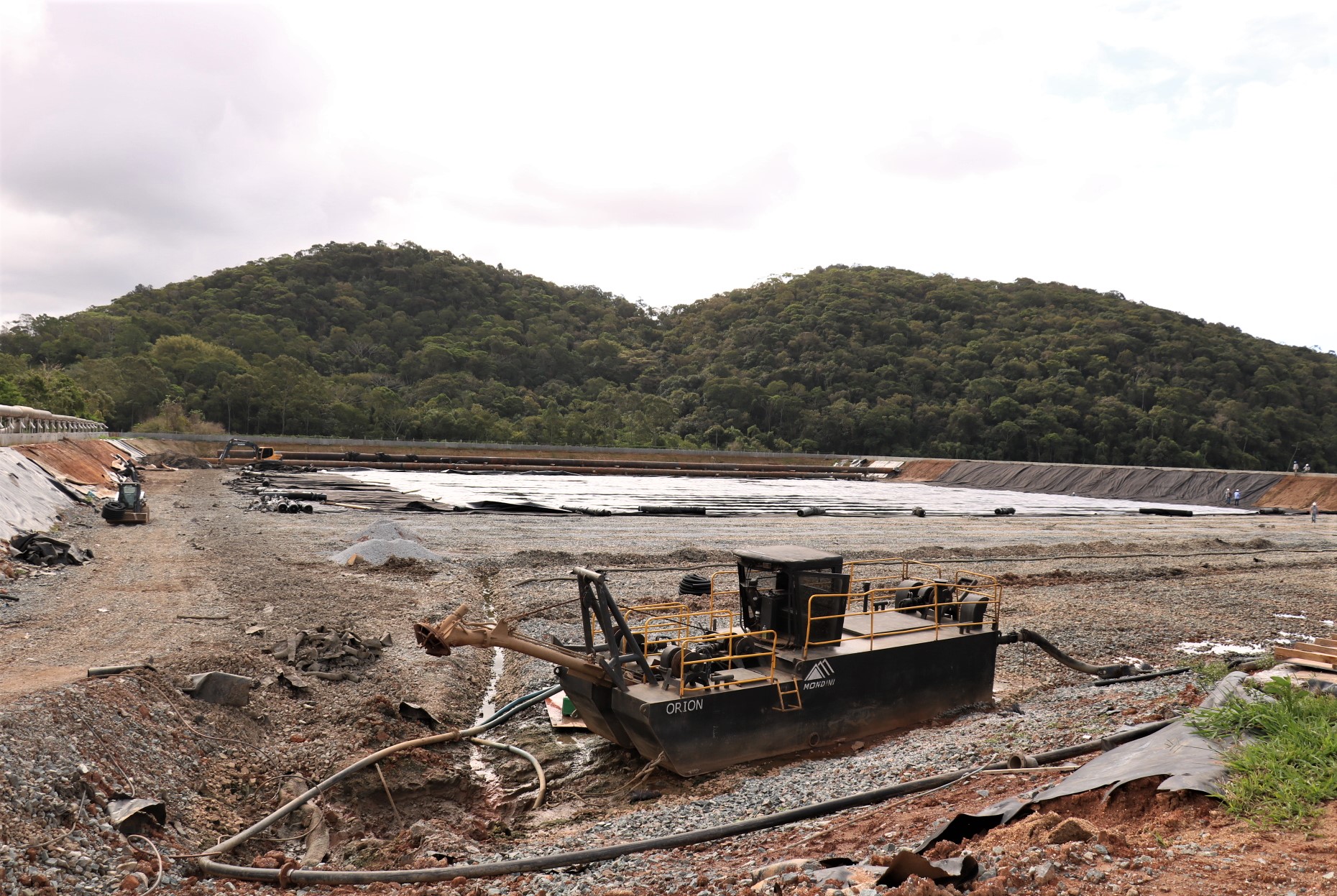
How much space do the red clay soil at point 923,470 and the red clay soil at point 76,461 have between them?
236 feet

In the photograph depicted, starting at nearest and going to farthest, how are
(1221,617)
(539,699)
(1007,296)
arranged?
(539,699) → (1221,617) → (1007,296)

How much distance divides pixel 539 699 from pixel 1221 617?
17.9 m

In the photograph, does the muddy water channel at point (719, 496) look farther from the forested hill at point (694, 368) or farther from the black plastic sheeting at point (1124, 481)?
the forested hill at point (694, 368)

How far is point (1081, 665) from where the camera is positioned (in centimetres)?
1411

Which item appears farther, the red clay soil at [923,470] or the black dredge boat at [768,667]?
the red clay soil at [923,470]

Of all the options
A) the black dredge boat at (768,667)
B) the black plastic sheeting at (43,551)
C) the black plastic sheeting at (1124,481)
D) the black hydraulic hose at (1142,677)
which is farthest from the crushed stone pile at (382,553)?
the black plastic sheeting at (1124,481)

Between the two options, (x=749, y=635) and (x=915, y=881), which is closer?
(x=915, y=881)

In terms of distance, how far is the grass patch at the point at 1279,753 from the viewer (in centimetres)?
609

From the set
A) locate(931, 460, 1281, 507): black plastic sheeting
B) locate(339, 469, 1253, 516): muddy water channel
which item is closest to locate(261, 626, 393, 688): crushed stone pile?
locate(339, 469, 1253, 516): muddy water channel

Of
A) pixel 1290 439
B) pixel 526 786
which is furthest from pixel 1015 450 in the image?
pixel 526 786

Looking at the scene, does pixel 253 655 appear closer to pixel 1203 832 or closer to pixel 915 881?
pixel 915 881

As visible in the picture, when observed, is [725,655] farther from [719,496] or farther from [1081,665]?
[719,496]

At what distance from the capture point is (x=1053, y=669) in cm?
1527

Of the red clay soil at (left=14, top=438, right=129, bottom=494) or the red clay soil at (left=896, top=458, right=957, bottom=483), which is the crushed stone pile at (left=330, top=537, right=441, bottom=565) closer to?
the red clay soil at (left=14, top=438, right=129, bottom=494)
